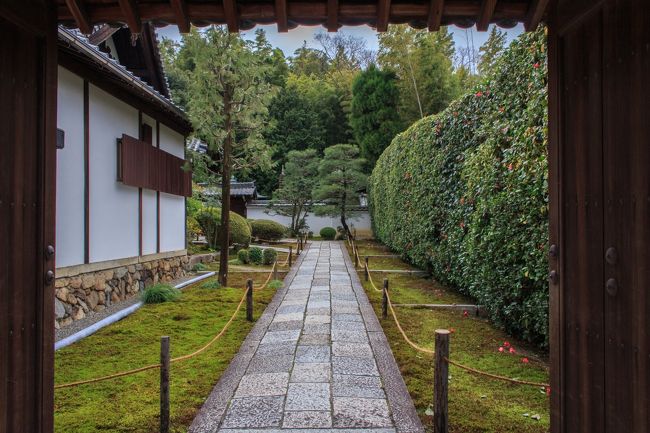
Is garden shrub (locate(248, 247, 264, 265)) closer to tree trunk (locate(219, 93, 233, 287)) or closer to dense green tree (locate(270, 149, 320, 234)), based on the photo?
tree trunk (locate(219, 93, 233, 287))

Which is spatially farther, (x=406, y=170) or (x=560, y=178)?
(x=406, y=170)

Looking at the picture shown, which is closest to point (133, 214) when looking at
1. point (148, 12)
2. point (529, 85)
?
point (148, 12)

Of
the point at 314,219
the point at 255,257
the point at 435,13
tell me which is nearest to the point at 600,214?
the point at 435,13

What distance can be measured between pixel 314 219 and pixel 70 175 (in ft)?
76.9

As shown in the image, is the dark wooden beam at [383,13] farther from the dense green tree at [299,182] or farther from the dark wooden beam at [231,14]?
the dense green tree at [299,182]

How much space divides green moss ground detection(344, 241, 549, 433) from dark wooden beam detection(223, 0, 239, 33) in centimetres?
300

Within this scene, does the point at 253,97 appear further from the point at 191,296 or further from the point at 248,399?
the point at 248,399

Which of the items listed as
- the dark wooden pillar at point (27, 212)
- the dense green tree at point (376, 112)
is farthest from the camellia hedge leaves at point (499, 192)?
the dense green tree at point (376, 112)

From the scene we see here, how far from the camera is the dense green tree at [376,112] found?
2912 cm

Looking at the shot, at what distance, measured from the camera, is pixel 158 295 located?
24.8 ft

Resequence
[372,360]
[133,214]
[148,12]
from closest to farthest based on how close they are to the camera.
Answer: [148,12] → [372,360] → [133,214]

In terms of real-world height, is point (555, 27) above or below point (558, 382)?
above

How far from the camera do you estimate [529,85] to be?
4.76 m

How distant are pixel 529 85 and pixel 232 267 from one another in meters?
9.50
